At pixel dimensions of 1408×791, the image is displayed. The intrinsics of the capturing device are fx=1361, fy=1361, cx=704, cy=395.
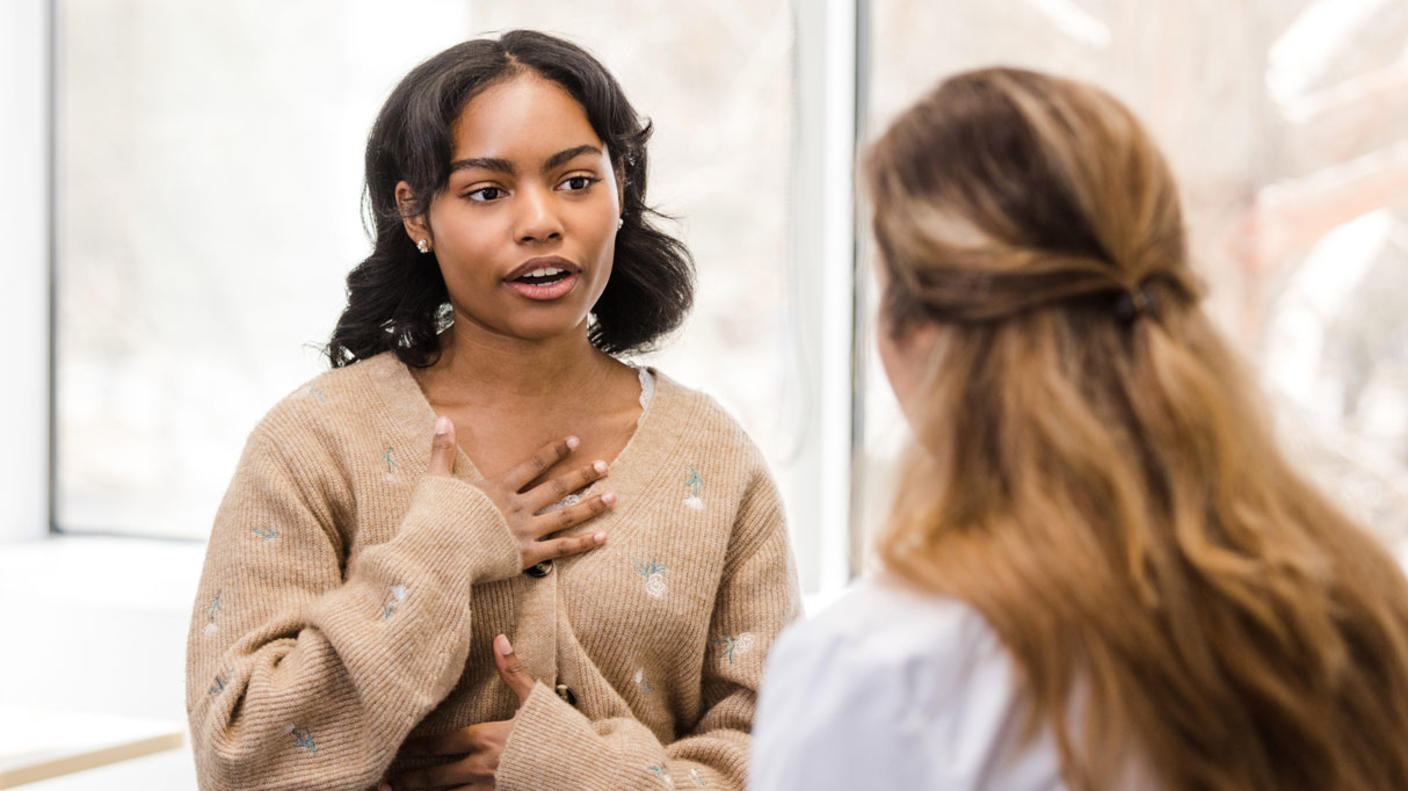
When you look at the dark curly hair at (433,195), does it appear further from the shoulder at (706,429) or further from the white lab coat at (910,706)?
the white lab coat at (910,706)

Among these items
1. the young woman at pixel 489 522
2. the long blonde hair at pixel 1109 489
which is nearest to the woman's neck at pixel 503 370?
the young woman at pixel 489 522

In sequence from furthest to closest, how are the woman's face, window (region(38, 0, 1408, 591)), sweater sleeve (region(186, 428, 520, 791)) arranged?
window (region(38, 0, 1408, 591))
the woman's face
sweater sleeve (region(186, 428, 520, 791))

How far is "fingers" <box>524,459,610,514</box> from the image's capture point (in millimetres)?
1390

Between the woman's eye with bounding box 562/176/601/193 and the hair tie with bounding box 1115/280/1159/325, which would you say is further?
the woman's eye with bounding box 562/176/601/193

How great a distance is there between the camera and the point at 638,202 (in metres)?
1.55

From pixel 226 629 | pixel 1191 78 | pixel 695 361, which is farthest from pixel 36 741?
pixel 1191 78

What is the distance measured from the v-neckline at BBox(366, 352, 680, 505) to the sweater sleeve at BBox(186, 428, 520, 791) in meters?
0.08

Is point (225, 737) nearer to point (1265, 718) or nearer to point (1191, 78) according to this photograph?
point (1265, 718)

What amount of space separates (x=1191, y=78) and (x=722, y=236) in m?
0.87

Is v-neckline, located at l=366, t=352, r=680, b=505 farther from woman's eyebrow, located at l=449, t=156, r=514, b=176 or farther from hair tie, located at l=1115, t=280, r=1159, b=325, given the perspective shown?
hair tie, located at l=1115, t=280, r=1159, b=325

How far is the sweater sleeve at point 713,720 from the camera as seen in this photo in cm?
127

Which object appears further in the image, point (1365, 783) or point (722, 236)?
point (722, 236)

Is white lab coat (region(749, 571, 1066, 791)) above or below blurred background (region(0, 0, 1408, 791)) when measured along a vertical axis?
below

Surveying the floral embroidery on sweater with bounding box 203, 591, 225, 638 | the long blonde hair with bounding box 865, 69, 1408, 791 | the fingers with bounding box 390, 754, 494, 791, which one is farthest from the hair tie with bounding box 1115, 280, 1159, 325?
the floral embroidery on sweater with bounding box 203, 591, 225, 638
